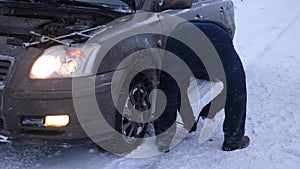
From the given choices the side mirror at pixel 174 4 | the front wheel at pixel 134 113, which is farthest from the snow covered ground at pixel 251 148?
the side mirror at pixel 174 4

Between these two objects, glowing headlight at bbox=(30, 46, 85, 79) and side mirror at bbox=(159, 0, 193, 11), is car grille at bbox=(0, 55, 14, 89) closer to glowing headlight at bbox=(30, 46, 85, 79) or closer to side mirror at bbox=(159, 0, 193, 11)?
glowing headlight at bbox=(30, 46, 85, 79)

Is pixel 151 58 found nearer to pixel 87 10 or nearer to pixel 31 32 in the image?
pixel 87 10

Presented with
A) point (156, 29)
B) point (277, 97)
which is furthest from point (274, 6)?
point (156, 29)

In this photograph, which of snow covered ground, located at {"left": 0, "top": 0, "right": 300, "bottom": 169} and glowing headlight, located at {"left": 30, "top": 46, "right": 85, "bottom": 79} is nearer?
glowing headlight, located at {"left": 30, "top": 46, "right": 85, "bottom": 79}

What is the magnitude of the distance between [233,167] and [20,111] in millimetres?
1789

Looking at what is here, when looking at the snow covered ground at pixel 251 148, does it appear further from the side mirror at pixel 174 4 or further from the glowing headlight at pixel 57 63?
the side mirror at pixel 174 4

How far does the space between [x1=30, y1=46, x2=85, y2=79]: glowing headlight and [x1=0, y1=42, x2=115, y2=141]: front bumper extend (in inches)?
1.8

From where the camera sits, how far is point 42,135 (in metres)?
3.19

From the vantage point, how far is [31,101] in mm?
3080

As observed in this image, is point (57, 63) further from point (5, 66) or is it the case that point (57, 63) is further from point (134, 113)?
point (134, 113)

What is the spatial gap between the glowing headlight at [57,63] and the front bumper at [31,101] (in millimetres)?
A: 47

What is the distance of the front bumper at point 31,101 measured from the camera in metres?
3.09

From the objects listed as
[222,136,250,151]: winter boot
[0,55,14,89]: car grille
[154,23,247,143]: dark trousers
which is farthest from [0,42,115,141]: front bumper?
[222,136,250,151]: winter boot

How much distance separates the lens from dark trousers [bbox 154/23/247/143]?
12.1 feet
